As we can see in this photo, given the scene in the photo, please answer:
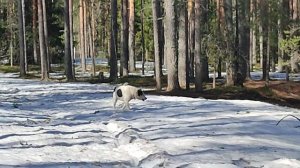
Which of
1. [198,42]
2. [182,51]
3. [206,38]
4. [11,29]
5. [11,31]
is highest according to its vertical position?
[11,29]

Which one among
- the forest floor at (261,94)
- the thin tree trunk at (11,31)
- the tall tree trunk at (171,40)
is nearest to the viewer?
the forest floor at (261,94)

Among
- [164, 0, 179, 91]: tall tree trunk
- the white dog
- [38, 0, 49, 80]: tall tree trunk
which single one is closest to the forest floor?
[164, 0, 179, 91]: tall tree trunk

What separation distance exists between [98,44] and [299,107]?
61501 mm

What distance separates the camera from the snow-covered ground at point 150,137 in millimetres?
8344

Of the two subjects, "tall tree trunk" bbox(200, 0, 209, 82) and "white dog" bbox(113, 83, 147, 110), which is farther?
"tall tree trunk" bbox(200, 0, 209, 82)

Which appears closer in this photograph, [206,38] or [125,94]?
[125,94]

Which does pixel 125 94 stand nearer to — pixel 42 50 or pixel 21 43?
pixel 42 50

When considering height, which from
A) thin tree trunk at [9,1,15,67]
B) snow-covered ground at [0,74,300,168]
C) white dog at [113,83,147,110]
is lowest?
snow-covered ground at [0,74,300,168]

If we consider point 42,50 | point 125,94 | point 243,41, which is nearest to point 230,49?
point 243,41

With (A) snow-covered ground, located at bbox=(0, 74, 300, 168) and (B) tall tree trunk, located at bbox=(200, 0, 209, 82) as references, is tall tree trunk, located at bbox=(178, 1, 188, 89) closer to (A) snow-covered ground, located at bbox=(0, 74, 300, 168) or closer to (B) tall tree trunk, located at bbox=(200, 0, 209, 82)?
(B) tall tree trunk, located at bbox=(200, 0, 209, 82)

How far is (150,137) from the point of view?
10633 millimetres

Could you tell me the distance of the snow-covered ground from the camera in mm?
8344

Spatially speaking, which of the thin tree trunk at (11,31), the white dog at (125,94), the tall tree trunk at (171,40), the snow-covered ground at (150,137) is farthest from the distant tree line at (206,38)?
the thin tree trunk at (11,31)

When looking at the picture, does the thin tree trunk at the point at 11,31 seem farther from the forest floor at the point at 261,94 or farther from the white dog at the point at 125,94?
the white dog at the point at 125,94
